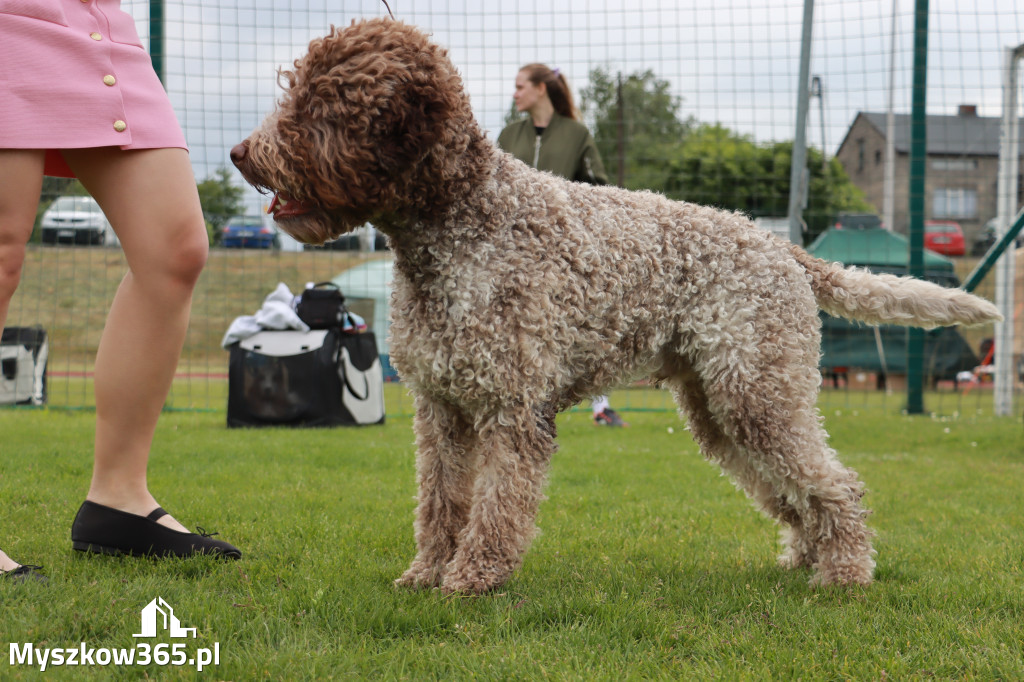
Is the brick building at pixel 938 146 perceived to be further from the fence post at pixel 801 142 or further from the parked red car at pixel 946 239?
the parked red car at pixel 946 239

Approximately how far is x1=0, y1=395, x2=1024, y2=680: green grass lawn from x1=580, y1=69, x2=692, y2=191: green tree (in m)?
4.53

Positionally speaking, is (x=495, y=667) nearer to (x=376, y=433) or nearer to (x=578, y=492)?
(x=578, y=492)

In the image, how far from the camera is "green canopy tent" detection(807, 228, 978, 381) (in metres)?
11.8

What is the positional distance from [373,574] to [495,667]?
0.91 m

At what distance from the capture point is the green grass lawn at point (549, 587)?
2145mm

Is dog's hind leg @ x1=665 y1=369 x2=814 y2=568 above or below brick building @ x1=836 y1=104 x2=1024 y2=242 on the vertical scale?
below

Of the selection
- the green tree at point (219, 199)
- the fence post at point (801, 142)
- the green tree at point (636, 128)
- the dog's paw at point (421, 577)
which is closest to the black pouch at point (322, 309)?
the green tree at point (219, 199)

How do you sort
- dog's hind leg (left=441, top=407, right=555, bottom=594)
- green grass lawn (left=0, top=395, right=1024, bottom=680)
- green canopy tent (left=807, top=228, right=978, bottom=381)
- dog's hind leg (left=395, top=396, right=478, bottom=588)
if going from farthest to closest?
green canopy tent (left=807, top=228, right=978, bottom=381) → dog's hind leg (left=395, top=396, right=478, bottom=588) → dog's hind leg (left=441, top=407, right=555, bottom=594) → green grass lawn (left=0, top=395, right=1024, bottom=680)

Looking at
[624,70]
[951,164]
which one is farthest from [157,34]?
[951,164]

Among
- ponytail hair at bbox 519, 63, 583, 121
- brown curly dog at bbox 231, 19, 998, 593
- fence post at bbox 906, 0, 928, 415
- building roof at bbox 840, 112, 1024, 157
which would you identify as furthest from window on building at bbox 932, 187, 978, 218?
brown curly dog at bbox 231, 19, 998, 593

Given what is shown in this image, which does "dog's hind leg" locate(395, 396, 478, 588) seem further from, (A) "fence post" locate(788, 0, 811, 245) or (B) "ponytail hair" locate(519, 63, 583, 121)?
(A) "fence post" locate(788, 0, 811, 245)

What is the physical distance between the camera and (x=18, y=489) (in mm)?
3922

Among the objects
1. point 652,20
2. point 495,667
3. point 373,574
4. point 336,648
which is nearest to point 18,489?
point 373,574

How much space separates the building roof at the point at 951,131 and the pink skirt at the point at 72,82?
7593mm
